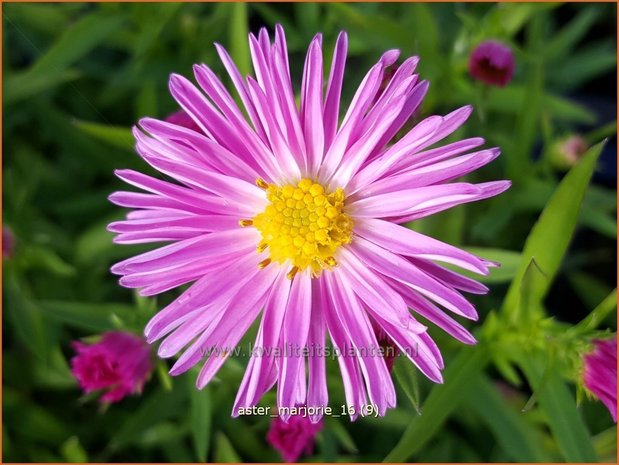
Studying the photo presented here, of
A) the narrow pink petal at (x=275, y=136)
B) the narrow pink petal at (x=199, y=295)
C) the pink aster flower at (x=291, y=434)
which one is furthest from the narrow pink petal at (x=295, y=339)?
the pink aster flower at (x=291, y=434)

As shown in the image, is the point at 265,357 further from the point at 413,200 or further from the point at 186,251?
the point at 413,200

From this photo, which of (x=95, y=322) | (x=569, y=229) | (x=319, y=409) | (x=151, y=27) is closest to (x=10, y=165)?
(x=151, y=27)

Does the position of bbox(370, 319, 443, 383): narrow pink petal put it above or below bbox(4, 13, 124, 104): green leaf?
below

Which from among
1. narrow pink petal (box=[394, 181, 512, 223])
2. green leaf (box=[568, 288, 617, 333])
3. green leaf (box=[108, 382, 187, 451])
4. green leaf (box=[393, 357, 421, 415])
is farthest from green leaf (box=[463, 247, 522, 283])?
green leaf (box=[108, 382, 187, 451])

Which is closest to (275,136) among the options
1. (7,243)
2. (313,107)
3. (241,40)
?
(313,107)

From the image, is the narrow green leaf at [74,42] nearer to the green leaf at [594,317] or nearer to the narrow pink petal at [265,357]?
the narrow pink petal at [265,357]

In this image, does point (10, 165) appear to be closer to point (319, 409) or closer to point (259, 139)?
point (259, 139)

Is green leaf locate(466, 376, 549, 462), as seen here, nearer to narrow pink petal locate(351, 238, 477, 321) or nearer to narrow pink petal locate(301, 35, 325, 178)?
narrow pink petal locate(351, 238, 477, 321)
